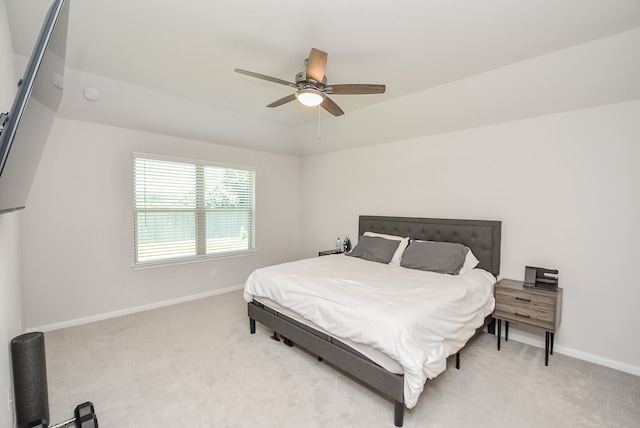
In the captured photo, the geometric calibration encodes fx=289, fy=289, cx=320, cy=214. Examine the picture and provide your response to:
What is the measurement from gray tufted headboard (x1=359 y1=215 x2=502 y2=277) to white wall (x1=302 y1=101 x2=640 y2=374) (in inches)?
4.4

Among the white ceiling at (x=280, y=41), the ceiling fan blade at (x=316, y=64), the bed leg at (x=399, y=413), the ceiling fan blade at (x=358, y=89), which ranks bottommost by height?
the bed leg at (x=399, y=413)

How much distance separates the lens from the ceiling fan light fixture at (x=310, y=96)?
2.40 metres

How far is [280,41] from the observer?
2.39 metres

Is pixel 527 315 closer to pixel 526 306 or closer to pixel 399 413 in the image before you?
pixel 526 306

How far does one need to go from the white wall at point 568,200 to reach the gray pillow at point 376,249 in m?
0.66

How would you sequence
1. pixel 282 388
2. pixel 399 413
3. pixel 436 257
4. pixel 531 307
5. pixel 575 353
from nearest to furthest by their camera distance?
pixel 399 413 → pixel 282 388 → pixel 531 307 → pixel 575 353 → pixel 436 257

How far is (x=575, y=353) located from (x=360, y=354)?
7.85 feet

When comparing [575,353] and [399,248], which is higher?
[399,248]

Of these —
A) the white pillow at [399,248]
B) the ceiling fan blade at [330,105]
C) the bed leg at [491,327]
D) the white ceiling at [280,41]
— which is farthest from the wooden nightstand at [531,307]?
the ceiling fan blade at [330,105]

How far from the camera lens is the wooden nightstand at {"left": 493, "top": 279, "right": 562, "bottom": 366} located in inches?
105

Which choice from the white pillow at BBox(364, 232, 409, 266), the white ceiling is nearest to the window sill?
the white ceiling

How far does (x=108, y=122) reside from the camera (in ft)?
11.8

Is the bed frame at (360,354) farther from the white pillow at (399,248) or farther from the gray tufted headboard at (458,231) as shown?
the white pillow at (399,248)

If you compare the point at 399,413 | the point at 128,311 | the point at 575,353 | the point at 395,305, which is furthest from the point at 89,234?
the point at 575,353
